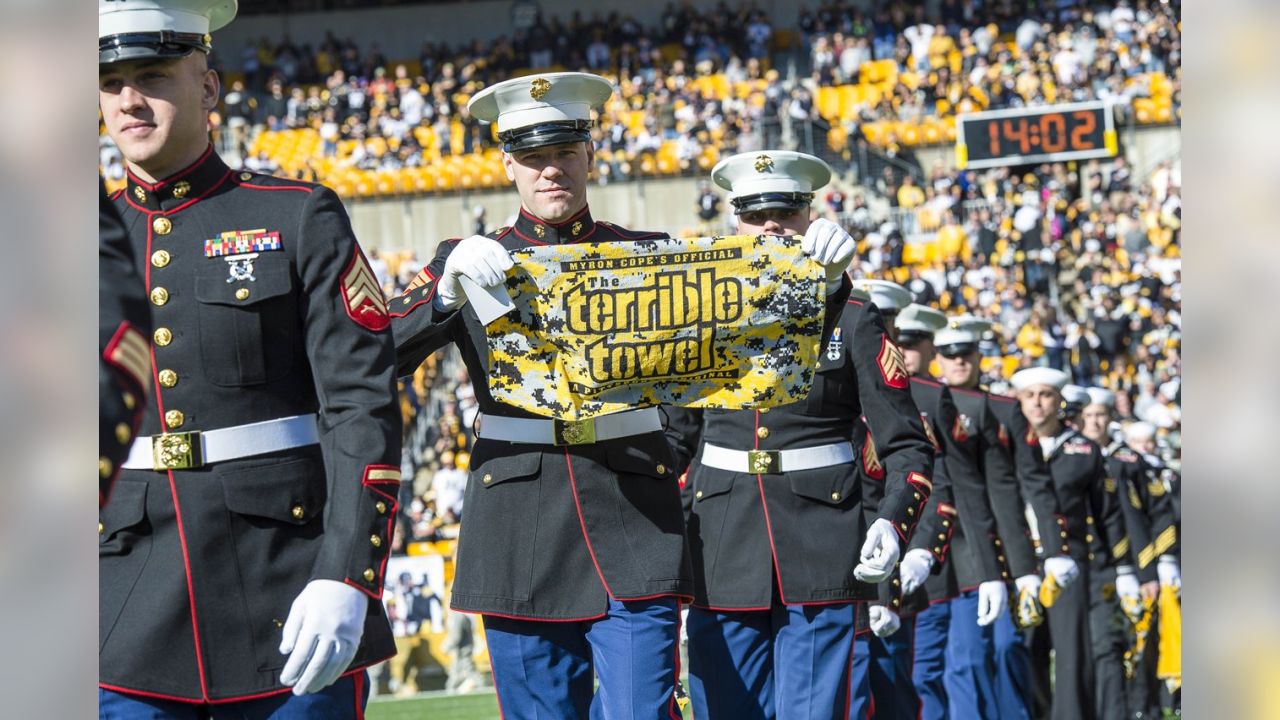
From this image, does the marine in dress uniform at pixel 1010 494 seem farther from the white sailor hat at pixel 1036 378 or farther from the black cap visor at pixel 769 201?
the black cap visor at pixel 769 201

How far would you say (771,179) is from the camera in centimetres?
673

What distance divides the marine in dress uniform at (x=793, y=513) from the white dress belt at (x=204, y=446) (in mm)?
3018

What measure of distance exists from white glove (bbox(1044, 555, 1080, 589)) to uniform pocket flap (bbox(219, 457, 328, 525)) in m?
8.06

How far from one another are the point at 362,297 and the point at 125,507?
2.04 feet

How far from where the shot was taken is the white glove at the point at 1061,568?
10977mm

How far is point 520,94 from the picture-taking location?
18.0 feet

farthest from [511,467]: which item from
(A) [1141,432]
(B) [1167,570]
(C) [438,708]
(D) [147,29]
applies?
(A) [1141,432]

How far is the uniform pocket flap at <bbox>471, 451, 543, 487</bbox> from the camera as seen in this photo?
5305 millimetres

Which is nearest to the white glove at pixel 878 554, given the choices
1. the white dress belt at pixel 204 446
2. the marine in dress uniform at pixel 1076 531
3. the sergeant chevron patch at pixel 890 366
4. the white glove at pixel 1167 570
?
the sergeant chevron patch at pixel 890 366

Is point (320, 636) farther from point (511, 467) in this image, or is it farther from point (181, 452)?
point (511, 467)

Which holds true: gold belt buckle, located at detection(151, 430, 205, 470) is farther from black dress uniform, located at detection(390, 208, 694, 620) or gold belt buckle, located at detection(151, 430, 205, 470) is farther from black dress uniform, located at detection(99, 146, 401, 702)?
black dress uniform, located at detection(390, 208, 694, 620)

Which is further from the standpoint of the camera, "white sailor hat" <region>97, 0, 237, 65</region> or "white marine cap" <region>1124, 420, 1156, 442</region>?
"white marine cap" <region>1124, 420, 1156, 442</region>

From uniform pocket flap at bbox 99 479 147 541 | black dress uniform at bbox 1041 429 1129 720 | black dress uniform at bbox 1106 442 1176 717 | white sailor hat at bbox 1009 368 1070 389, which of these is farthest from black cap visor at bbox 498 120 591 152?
black dress uniform at bbox 1106 442 1176 717

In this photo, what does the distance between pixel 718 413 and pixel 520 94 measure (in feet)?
5.98
